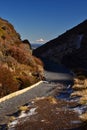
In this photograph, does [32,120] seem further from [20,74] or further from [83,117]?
[20,74]

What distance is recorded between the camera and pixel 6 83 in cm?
3403

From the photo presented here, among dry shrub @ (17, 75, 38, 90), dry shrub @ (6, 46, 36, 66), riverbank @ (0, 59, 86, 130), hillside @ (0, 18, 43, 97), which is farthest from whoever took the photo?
dry shrub @ (6, 46, 36, 66)

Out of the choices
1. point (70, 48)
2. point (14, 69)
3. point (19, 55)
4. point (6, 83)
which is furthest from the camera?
point (70, 48)

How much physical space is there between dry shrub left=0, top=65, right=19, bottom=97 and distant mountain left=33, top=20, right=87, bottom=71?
178 feet

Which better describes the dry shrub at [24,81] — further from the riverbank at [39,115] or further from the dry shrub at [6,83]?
the riverbank at [39,115]

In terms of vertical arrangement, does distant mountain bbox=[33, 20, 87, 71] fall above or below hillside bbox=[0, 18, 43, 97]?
above

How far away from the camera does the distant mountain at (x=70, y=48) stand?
95125mm

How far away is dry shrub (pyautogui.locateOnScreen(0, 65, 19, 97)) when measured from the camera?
32831 mm

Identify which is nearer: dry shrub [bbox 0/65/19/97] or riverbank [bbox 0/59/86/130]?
riverbank [bbox 0/59/86/130]

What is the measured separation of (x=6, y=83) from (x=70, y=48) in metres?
75.7

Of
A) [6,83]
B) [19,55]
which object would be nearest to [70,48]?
[19,55]

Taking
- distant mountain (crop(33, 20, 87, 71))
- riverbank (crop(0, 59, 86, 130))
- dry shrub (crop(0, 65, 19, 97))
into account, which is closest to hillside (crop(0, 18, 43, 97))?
dry shrub (crop(0, 65, 19, 97))

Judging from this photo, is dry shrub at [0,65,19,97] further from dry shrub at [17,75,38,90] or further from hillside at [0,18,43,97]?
dry shrub at [17,75,38,90]

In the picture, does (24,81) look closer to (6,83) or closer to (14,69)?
(14,69)
